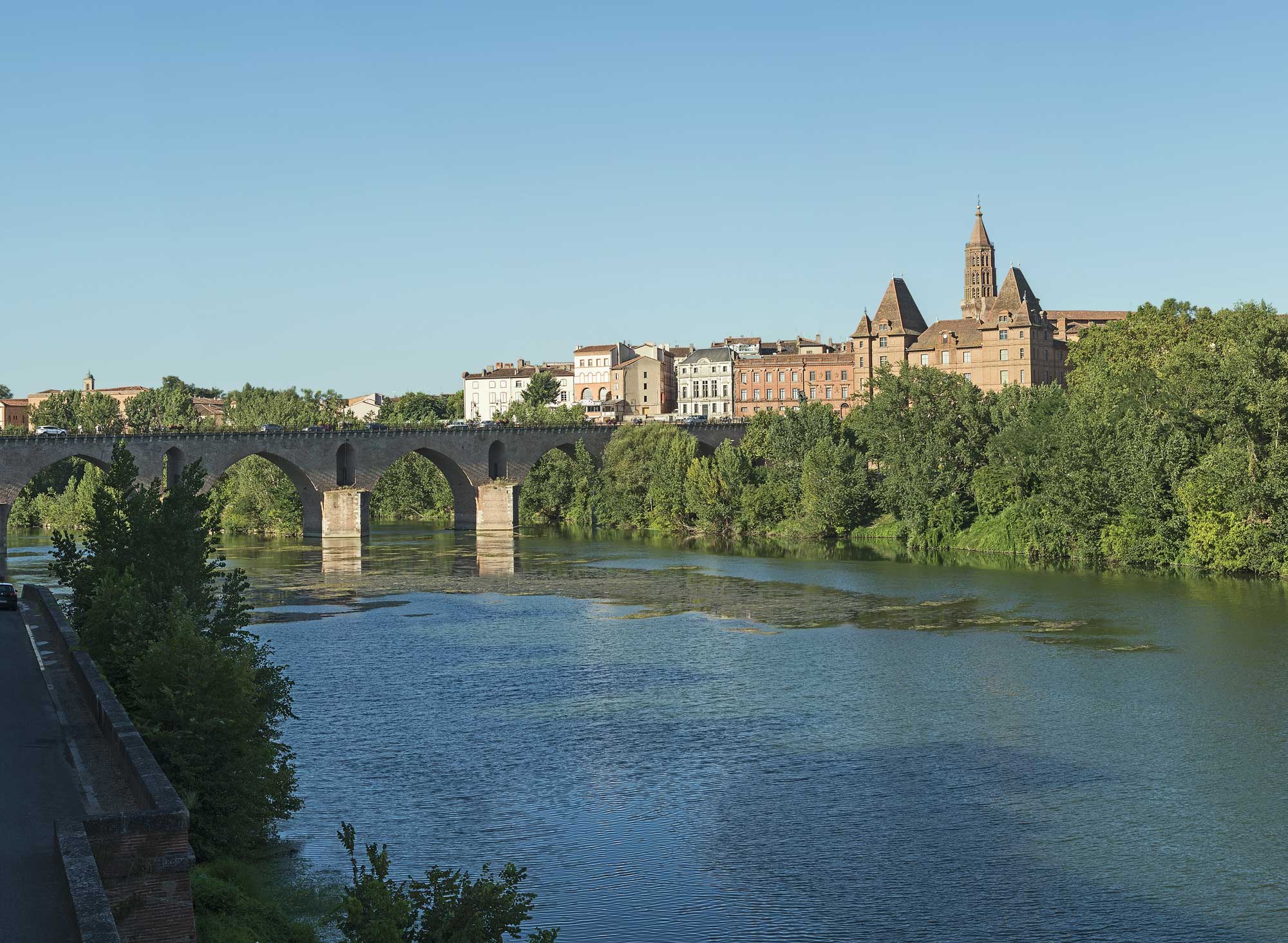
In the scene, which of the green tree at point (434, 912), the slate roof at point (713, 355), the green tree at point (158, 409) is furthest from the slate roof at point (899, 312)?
the green tree at point (434, 912)

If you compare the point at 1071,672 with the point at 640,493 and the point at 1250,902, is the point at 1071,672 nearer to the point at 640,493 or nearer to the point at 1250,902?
the point at 1250,902

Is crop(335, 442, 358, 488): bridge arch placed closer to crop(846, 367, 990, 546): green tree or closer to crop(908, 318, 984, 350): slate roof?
crop(846, 367, 990, 546): green tree

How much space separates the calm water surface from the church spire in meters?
92.2

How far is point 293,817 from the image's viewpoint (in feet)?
73.2

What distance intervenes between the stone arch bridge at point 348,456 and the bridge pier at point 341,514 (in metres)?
0.06

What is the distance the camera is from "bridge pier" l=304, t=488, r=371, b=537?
8906cm

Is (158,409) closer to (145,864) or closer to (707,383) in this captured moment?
(707,383)

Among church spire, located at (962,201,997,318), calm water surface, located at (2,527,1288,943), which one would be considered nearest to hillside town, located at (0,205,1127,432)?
church spire, located at (962,201,997,318)

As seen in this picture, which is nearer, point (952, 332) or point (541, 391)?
point (952, 332)

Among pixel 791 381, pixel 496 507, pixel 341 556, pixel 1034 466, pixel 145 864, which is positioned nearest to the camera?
pixel 145 864

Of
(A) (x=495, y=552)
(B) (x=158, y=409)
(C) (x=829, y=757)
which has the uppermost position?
→ (B) (x=158, y=409)

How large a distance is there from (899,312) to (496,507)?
4983 cm

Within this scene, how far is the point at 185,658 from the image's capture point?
19.4 meters

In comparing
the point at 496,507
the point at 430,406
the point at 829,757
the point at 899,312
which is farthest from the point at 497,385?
the point at 829,757
